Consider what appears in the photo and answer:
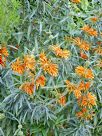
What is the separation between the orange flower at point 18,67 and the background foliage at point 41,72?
69 millimetres

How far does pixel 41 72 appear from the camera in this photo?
2248 mm

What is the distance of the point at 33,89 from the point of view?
2.19m

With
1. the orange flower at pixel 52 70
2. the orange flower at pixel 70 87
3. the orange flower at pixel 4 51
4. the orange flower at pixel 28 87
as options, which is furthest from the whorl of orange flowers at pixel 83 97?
the orange flower at pixel 4 51

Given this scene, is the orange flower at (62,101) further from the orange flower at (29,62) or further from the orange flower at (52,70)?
the orange flower at (29,62)

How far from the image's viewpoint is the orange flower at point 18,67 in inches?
87.0

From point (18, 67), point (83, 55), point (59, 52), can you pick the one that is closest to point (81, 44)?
point (83, 55)

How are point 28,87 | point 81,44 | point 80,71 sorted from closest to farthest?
point 28,87
point 80,71
point 81,44

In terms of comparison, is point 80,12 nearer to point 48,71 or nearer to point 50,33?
point 50,33

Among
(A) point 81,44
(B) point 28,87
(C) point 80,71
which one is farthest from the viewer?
(A) point 81,44

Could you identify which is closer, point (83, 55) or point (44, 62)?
point (44, 62)

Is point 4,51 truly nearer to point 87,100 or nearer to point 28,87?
point 28,87

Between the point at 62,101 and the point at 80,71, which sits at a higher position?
the point at 80,71

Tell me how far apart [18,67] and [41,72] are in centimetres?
13

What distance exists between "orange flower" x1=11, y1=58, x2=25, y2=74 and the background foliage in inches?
2.7
